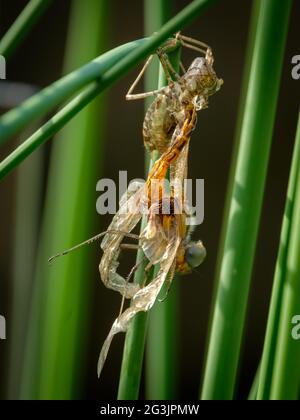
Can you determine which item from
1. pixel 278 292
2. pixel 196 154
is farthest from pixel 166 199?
pixel 196 154

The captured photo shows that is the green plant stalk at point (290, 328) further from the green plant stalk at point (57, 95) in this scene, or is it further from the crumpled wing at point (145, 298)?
the green plant stalk at point (57, 95)

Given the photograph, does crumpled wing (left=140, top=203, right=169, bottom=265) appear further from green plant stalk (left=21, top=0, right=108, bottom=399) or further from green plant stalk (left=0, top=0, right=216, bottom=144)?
green plant stalk (left=0, top=0, right=216, bottom=144)

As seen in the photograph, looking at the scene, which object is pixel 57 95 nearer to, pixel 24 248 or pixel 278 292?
pixel 278 292

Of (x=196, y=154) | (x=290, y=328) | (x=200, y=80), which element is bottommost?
(x=290, y=328)

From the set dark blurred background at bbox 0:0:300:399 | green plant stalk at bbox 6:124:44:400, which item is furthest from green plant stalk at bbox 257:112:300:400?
dark blurred background at bbox 0:0:300:399

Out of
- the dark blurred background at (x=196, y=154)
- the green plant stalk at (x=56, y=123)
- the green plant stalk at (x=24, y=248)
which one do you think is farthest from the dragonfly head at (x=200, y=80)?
the dark blurred background at (x=196, y=154)
